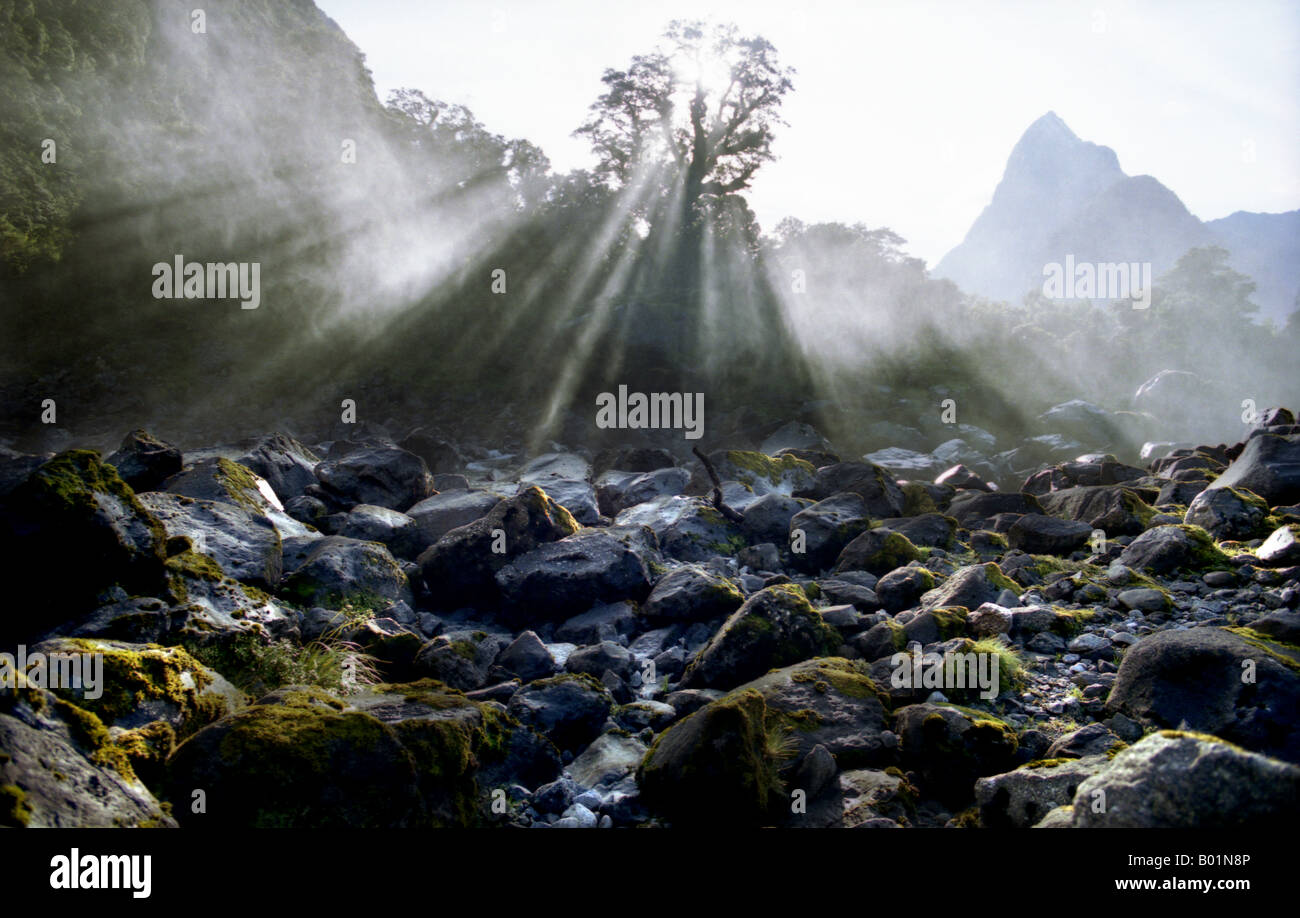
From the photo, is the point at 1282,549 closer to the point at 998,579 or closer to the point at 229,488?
the point at 998,579

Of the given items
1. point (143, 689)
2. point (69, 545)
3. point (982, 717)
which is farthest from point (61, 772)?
point (982, 717)

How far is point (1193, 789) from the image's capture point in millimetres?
3215

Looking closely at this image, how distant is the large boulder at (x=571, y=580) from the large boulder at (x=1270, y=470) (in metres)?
11.3

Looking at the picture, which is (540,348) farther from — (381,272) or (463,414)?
(381,272)

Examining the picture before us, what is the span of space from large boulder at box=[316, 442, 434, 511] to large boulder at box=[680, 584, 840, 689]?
8.38 m

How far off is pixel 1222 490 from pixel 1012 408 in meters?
23.9

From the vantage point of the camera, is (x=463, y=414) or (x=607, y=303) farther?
(x=607, y=303)

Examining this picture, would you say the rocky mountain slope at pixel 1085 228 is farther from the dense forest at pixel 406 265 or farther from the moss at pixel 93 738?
the moss at pixel 93 738

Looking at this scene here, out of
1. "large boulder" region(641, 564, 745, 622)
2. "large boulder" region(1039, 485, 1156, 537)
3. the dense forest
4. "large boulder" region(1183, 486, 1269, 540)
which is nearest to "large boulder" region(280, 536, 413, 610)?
"large boulder" region(641, 564, 745, 622)

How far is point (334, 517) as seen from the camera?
12.1m
